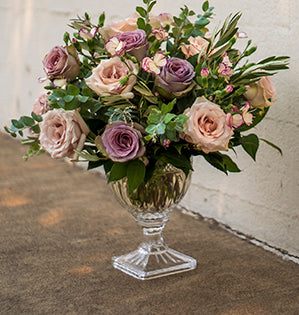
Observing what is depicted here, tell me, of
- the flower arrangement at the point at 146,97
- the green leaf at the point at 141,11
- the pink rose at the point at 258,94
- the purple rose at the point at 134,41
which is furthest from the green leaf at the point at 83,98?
the pink rose at the point at 258,94

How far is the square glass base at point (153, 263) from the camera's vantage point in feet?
4.15

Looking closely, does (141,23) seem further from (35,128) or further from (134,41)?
(35,128)

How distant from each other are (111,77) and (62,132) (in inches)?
6.2

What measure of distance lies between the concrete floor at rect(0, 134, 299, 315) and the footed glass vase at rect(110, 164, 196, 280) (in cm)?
3

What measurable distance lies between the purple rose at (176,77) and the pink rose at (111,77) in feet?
0.19

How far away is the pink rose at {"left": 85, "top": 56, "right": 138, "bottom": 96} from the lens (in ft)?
3.49

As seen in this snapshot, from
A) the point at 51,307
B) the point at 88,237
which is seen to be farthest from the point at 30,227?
the point at 51,307

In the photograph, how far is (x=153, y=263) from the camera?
129 cm

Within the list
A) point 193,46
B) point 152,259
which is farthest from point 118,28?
point 152,259

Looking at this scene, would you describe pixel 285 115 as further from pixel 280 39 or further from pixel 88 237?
pixel 88 237

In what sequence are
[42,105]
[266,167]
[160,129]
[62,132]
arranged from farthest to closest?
[266,167] < [42,105] < [62,132] < [160,129]

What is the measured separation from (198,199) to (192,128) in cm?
77

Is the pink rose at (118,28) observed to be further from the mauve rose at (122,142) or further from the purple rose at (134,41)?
the mauve rose at (122,142)

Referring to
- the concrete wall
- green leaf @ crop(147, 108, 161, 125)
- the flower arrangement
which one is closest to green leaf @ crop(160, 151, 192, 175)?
the flower arrangement
